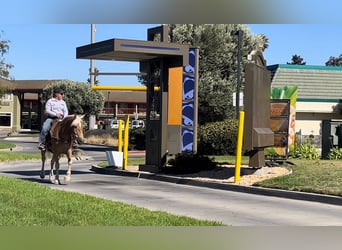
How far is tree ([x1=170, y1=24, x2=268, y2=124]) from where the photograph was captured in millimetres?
32531

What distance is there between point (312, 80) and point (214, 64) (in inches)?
323

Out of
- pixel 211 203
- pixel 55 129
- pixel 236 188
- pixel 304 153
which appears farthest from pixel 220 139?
pixel 211 203

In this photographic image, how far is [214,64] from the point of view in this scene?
3378cm

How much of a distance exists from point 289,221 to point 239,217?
0.82 meters

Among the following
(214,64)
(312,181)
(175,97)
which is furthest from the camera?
(214,64)

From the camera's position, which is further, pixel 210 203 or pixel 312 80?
pixel 312 80

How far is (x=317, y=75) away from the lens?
38.2 metres

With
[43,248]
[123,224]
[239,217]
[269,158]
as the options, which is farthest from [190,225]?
[269,158]

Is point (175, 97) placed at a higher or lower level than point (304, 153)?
higher

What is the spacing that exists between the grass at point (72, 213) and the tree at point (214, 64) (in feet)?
74.9

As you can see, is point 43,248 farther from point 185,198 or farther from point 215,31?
point 215,31

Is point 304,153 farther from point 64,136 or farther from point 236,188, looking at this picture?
point 64,136

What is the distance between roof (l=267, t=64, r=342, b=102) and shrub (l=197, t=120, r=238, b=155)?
1333 cm

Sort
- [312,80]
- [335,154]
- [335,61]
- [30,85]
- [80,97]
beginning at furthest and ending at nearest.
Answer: [335,61], [30,85], [80,97], [312,80], [335,154]
